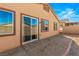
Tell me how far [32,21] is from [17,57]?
3.98 m

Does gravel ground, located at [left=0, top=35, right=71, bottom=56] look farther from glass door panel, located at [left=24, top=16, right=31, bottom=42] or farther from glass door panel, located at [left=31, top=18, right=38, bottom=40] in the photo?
glass door panel, located at [left=31, top=18, right=38, bottom=40]

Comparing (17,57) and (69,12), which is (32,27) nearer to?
(69,12)

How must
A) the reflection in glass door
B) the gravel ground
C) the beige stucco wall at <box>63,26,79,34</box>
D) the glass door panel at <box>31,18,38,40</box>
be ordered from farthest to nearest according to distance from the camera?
the beige stucco wall at <box>63,26,79,34</box>, the glass door panel at <box>31,18,38,40</box>, the reflection in glass door, the gravel ground

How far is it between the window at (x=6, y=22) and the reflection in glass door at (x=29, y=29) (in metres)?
1.24

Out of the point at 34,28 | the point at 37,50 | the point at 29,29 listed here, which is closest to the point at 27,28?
the point at 29,29

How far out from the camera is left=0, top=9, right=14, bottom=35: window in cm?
578

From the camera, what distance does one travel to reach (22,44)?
7328 millimetres

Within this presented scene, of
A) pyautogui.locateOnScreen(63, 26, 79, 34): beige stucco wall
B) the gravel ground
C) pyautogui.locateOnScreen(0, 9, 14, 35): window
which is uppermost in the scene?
pyautogui.locateOnScreen(0, 9, 14, 35): window

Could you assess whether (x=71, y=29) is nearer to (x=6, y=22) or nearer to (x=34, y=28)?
(x=34, y=28)

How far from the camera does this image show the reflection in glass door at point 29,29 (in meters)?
7.62

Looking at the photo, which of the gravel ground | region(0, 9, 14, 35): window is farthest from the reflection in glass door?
region(0, 9, 14, 35): window

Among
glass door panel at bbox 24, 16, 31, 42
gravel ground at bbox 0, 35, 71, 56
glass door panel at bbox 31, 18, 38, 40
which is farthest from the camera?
glass door panel at bbox 31, 18, 38, 40

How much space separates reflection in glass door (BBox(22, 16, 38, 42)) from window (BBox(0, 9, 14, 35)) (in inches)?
48.8

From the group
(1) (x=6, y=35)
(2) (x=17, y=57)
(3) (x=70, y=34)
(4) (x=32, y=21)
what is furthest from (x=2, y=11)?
(3) (x=70, y=34)
